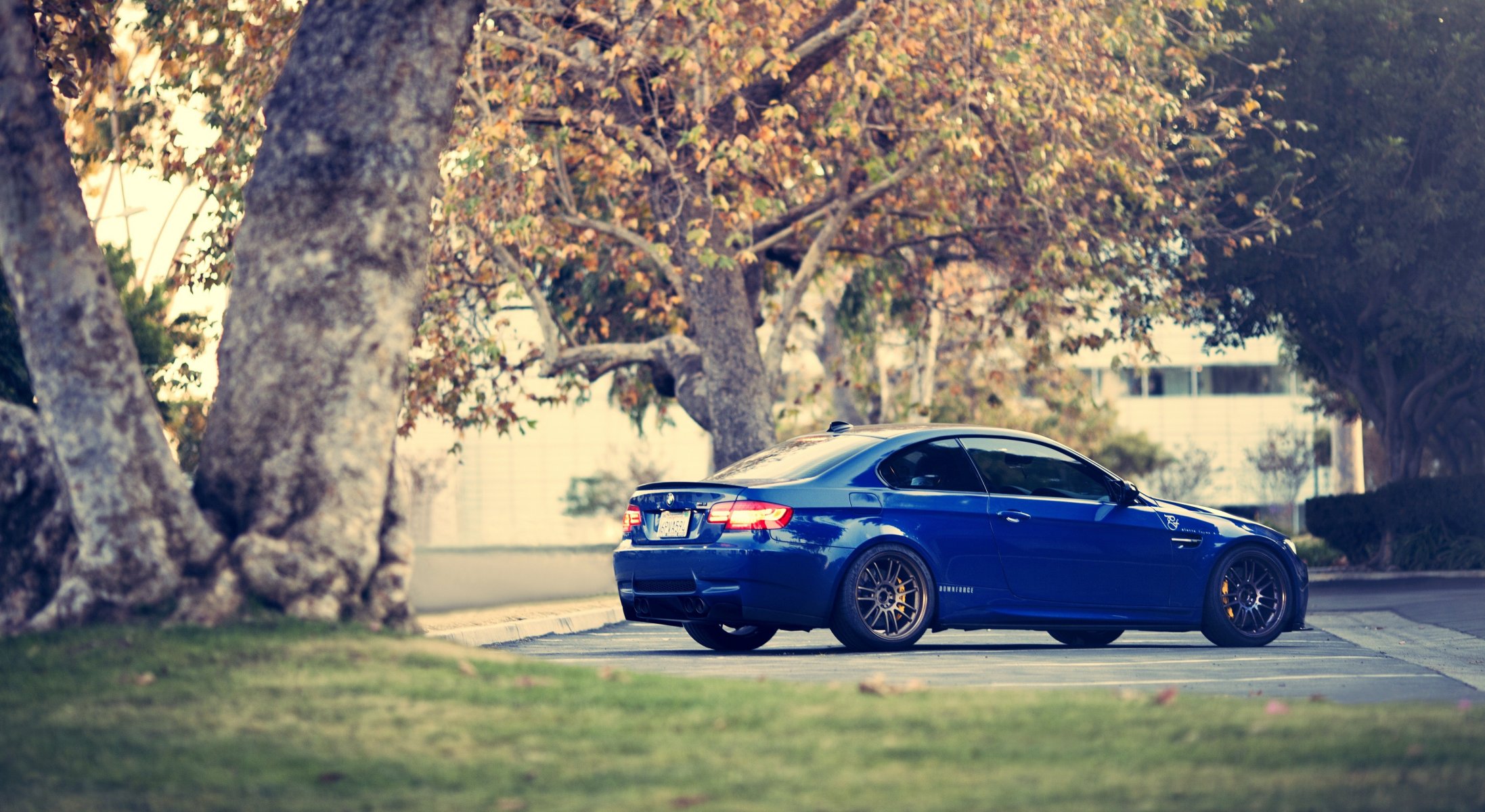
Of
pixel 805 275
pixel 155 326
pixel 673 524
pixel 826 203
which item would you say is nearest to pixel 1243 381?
pixel 826 203

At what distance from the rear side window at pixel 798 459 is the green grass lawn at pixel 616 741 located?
387 cm

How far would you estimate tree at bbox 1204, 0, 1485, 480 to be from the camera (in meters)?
24.0

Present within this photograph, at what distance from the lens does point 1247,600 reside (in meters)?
12.5

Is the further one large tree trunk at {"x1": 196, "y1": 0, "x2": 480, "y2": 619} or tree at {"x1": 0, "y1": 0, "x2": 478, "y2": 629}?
large tree trunk at {"x1": 196, "y1": 0, "x2": 480, "y2": 619}

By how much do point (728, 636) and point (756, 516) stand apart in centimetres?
161

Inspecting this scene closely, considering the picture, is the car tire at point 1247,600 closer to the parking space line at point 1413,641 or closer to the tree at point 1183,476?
the parking space line at point 1413,641

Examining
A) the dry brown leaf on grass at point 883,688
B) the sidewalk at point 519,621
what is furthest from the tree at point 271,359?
the sidewalk at point 519,621

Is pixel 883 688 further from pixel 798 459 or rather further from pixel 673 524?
pixel 798 459

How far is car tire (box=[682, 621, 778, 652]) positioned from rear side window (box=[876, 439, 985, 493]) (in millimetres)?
1397

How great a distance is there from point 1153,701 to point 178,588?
424cm

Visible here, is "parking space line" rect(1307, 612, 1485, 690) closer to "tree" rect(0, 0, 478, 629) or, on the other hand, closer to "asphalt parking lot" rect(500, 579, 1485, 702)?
"asphalt parking lot" rect(500, 579, 1485, 702)

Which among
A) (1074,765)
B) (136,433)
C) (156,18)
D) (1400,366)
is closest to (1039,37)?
(156,18)

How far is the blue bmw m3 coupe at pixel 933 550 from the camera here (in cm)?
1095

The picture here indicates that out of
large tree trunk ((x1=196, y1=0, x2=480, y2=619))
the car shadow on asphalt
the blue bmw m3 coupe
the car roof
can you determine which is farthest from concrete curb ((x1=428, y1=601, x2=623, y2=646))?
large tree trunk ((x1=196, y1=0, x2=480, y2=619))
